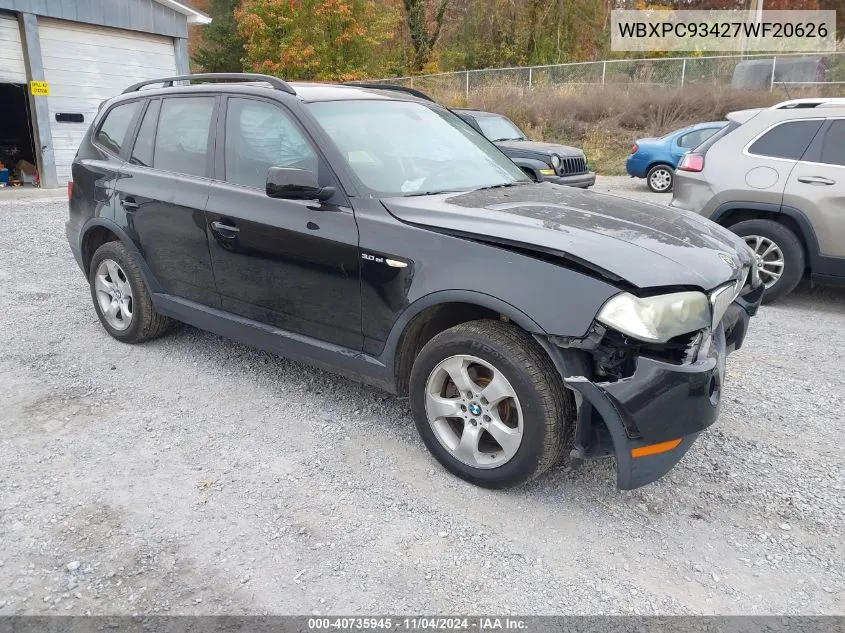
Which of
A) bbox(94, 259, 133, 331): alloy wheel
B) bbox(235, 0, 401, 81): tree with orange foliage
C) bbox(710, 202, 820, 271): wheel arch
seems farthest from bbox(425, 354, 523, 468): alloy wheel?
bbox(235, 0, 401, 81): tree with orange foliage

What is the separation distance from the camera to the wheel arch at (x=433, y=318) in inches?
110

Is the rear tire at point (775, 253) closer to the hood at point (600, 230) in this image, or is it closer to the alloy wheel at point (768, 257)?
the alloy wheel at point (768, 257)

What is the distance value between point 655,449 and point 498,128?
1088 cm

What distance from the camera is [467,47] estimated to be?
3434 centimetres

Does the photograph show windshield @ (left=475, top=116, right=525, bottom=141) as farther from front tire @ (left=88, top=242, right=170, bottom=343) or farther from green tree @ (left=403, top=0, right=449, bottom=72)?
green tree @ (left=403, top=0, right=449, bottom=72)

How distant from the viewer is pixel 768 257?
233 inches

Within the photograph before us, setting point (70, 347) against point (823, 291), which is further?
point (823, 291)

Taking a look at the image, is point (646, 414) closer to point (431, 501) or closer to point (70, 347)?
point (431, 501)

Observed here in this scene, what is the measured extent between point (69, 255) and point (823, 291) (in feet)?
27.1

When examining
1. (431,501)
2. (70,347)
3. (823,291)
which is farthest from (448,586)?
(823,291)

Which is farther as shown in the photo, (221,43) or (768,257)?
(221,43)

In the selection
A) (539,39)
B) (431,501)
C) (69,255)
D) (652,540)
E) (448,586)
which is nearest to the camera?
(448,586)

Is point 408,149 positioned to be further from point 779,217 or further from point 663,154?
point 663,154

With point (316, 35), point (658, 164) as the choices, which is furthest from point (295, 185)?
point (316, 35)
